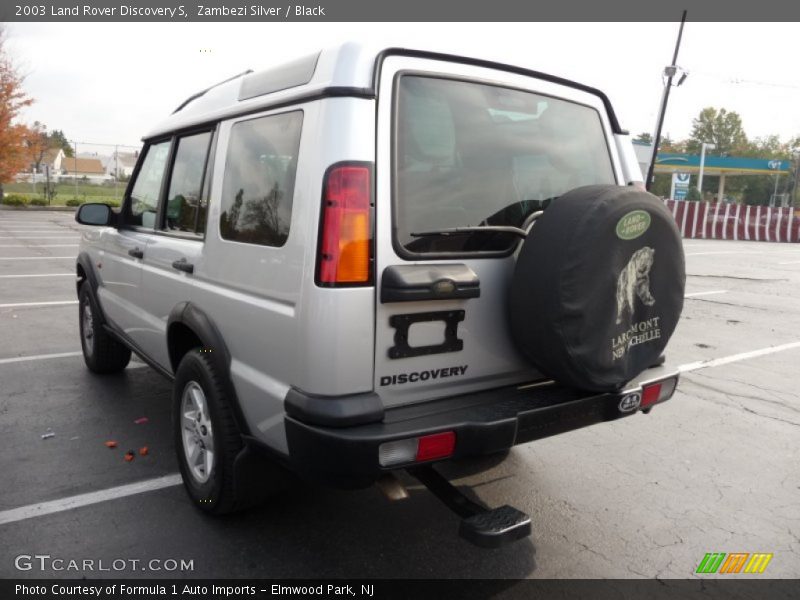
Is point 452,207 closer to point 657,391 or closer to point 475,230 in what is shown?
point 475,230

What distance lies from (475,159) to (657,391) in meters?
1.43

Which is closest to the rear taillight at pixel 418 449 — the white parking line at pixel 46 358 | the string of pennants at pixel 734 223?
the white parking line at pixel 46 358

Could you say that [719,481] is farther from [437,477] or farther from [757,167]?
[757,167]

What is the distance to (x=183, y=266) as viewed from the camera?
3.25 metres

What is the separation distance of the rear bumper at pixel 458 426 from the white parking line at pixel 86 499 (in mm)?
1498

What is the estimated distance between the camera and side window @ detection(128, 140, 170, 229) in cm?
393

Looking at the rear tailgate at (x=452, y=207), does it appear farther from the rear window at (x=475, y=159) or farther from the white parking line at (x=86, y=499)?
the white parking line at (x=86, y=499)

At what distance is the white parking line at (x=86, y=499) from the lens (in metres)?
3.12

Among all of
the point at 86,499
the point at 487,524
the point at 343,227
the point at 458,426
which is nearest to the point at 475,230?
the point at 343,227

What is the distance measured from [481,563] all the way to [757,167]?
57.8m

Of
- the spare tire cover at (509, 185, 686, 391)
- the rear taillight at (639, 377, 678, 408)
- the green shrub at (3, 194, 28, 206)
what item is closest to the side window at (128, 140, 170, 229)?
the spare tire cover at (509, 185, 686, 391)

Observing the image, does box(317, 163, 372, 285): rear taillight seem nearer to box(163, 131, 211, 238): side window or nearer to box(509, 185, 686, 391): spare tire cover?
box(509, 185, 686, 391): spare tire cover

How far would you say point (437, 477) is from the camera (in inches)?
104

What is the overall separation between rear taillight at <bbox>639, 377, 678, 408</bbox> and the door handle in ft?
7.54
